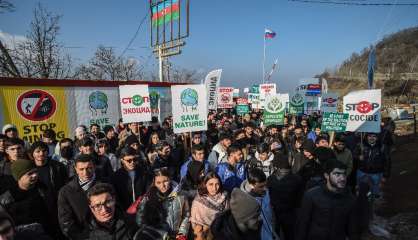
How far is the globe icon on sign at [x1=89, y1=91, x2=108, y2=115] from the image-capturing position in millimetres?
11195

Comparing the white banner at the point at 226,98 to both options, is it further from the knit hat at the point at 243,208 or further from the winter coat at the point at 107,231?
the winter coat at the point at 107,231

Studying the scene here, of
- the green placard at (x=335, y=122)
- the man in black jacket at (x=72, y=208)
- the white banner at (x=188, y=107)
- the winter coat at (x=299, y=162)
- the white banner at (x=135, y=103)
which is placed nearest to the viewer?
the man in black jacket at (x=72, y=208)

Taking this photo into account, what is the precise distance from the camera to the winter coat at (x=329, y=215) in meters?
3.23

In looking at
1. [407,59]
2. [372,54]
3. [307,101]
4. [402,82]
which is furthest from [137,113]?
[407,59]

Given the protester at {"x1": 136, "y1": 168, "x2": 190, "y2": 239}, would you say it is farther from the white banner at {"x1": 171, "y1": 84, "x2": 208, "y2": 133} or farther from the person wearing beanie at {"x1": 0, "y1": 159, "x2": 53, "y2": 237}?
the white banner at {"x1": 171, "y1": 84, "x2": 208, "y2": 133}

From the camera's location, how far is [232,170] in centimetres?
458

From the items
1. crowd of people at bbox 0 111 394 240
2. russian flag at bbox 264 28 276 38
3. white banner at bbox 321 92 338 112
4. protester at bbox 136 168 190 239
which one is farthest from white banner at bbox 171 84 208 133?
russian flag at bbox 264 28 276 38

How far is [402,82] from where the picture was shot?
124ft

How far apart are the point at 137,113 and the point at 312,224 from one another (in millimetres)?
6097

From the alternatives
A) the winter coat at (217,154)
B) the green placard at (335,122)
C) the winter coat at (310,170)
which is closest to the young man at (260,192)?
the winter coat at (310,170)

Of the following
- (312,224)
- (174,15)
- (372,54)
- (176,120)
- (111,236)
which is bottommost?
(312,224)

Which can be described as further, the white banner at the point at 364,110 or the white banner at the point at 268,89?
the white banner at the point at 268,89

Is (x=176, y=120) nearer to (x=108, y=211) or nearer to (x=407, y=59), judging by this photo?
(x=108, y=211)

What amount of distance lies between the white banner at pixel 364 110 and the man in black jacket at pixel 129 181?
17.8 feet
